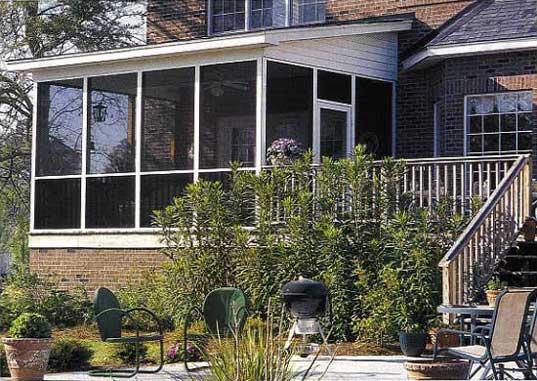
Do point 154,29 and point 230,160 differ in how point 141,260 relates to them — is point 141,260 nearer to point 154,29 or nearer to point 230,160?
point 230,160

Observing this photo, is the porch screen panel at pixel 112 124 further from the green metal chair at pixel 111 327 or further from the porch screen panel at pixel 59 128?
the green metal chair at pixel 111 327

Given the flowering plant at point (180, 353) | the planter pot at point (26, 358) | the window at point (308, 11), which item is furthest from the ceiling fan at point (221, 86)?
the planter pot at point (26, 358)

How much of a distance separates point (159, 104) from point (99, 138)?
139cm

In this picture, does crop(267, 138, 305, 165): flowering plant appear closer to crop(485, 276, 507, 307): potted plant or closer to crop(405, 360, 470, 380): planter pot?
crop(485, 276, 507, 307): potted plant

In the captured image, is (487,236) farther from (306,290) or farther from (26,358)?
(26,358)

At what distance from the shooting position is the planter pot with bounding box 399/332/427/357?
538 inches

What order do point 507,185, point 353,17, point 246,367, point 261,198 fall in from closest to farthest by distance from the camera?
point 246,367
point 507,185
point 261,198
point 353,17

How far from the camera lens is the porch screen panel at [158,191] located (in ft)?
59.9

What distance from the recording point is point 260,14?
880 inches

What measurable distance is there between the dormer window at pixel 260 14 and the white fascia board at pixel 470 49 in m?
3.35

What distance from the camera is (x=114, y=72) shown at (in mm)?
19219

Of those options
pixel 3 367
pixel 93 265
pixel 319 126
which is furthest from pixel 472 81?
pixel 3 367

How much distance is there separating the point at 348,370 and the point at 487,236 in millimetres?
3027

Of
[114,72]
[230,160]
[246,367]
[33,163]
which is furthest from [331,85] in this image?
[246,367]
